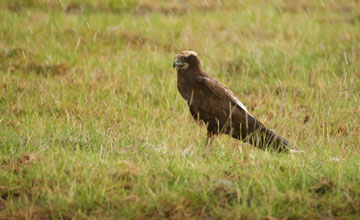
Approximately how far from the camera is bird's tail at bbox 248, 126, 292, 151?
4434mm

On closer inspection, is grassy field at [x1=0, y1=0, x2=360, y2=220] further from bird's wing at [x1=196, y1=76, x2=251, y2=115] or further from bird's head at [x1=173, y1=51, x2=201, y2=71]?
bird's head at [x1=173, y1=51, x2=201, y2=71]

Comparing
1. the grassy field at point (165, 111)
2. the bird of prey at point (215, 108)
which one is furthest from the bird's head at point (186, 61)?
the grassy field at point (165, 111)

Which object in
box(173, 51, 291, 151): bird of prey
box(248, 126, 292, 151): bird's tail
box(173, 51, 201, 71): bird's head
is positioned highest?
box(173, 51, 201, 71): bird's head

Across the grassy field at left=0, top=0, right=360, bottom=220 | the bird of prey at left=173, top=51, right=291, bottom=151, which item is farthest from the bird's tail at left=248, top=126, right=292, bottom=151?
the grassy field at left=0, top=0, right=360, bottom=220

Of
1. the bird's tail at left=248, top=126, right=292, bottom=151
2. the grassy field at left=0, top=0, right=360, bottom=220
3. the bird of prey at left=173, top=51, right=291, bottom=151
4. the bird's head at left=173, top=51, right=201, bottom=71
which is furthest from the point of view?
the bird's head at left=173, top=51, right=201, bottom=71

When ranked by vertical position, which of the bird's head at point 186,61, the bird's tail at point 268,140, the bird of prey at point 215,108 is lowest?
the bird's tail at point 268,140

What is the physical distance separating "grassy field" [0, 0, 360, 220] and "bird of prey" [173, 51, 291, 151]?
19 centimetres

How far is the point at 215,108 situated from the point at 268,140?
0.55m

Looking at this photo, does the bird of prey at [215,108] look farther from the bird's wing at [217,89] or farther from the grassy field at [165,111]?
the grassy field at [165,111]

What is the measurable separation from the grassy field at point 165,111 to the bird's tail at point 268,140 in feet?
0.61

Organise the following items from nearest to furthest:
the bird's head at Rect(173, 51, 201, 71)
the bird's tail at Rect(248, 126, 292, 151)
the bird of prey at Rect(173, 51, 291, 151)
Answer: the bird's tail at Rect(248, 126, 292, 151), the bird of prey at Rect(173, 51, 291, 151), the bird's head at Rect(173, 51, 201, 71)

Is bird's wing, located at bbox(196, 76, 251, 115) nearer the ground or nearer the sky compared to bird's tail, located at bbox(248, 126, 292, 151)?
nearer the sky

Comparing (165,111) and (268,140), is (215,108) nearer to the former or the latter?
(268,140)

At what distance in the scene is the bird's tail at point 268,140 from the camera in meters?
4.43
